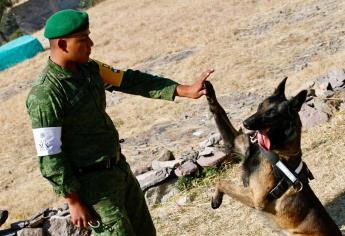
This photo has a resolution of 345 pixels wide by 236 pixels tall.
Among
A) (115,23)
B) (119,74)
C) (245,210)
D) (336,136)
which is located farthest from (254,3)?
(119,74)

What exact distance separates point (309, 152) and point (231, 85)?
510 centimetres

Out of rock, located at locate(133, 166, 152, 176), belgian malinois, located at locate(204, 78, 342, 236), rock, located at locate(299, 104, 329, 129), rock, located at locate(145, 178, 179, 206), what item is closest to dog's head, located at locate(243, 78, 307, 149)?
belgian malinois, located at locate(204, 78, 342, 236)

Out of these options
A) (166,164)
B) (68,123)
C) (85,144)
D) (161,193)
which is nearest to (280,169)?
(85,144)

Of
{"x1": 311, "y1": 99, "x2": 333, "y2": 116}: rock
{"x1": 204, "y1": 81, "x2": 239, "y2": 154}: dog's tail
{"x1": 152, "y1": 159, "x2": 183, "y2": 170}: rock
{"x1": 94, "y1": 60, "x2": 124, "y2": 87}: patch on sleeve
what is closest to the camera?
{"x1": 94, "y1": 60, "x2": 124, "y2": 87}: patch on sleeve

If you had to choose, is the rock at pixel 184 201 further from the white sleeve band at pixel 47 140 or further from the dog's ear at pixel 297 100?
the white sleeve band at pixel 47 140

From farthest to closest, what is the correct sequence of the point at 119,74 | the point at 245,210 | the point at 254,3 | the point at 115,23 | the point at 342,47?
the point at 115,23 → the point at 254,3 → the point at 342,47 → the point at 245,210 → the point at 119,74

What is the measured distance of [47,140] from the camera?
3.31 metres

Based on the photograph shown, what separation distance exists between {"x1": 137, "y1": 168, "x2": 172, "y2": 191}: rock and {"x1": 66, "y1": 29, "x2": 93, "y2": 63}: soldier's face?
3.26m

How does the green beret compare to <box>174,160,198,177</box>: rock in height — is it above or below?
above

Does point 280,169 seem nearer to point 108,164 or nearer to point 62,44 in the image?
point 108,164

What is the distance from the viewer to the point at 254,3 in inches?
678

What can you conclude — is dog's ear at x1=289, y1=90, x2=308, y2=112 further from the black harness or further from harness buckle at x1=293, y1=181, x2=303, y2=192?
harness buckle at x1=293, y1=181, x2=303, y2=192

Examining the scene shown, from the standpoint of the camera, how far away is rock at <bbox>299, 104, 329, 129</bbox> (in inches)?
276

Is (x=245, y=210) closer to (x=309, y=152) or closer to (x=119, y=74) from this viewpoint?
(x=309, y=152)
